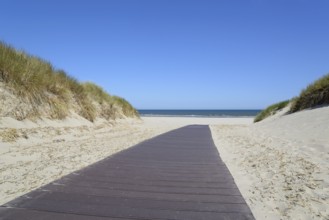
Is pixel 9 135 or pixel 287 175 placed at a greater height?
pixel 9 135

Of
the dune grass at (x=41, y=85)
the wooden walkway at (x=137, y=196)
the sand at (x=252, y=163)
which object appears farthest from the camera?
the dune grass at (x=41, y=85)

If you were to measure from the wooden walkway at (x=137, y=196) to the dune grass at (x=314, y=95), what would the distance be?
9495 mm

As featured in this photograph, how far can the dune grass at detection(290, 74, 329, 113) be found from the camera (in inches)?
535

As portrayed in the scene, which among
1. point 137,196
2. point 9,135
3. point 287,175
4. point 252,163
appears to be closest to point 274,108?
point 252,163

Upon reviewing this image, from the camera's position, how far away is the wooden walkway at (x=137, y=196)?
135 inches

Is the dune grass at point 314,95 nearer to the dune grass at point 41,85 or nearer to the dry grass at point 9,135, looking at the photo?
the dune grass at point 41,85

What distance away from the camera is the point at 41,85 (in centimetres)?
1184

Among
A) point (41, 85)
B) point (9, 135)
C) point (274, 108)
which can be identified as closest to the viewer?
point (9, 135)

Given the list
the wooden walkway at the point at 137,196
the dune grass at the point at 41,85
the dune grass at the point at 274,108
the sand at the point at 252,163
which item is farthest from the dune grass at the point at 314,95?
the dune grass at the point at 41,85

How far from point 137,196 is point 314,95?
1282 centimetres

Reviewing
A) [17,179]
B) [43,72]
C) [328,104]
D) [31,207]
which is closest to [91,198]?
[31,207]

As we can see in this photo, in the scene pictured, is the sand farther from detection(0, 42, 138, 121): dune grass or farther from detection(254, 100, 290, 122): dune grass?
detection(254, 100, 290, 122): dune grass

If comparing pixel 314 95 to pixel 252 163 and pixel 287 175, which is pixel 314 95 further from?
pixel 287 175

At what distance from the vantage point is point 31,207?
3527 millimetres
